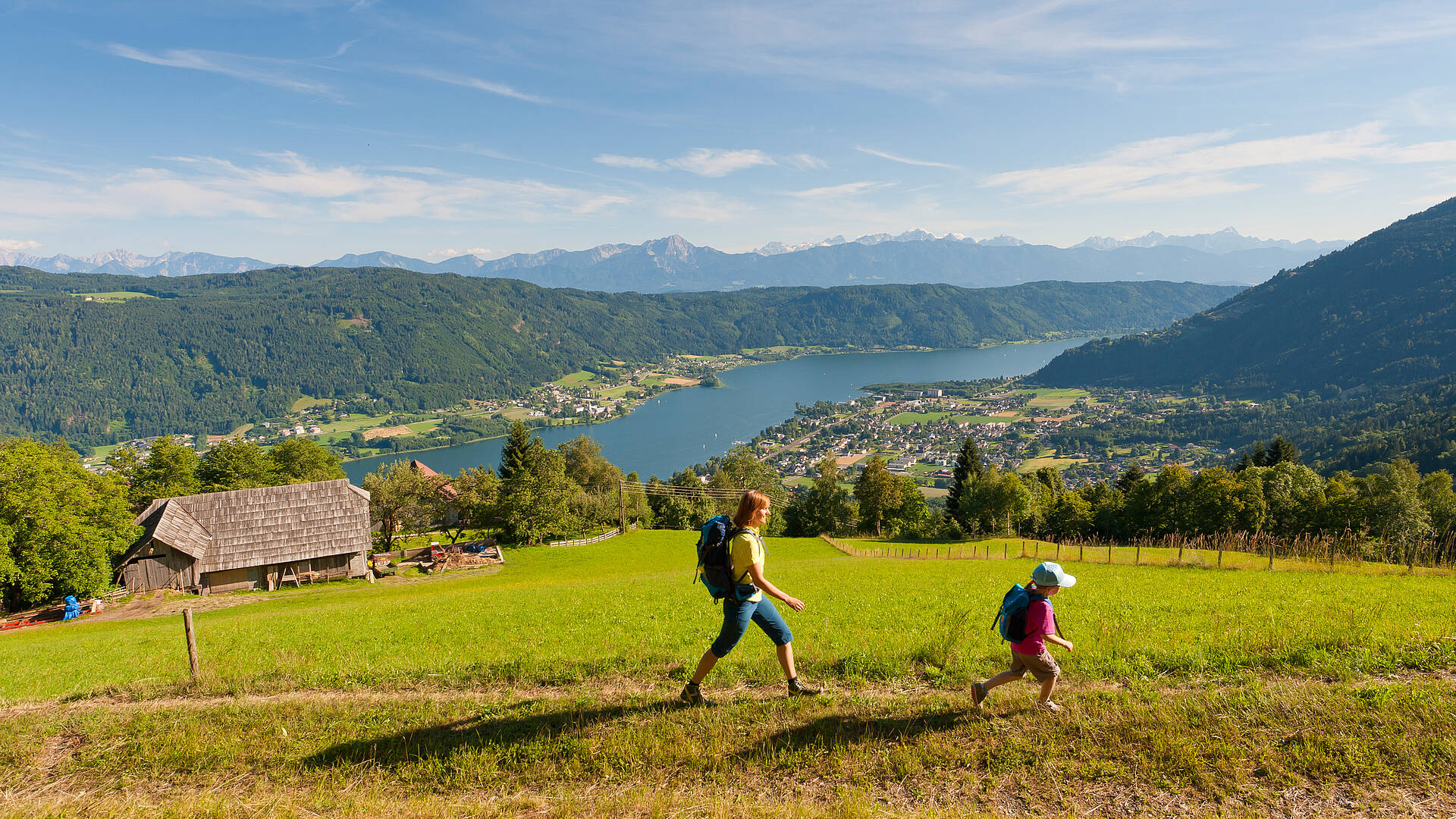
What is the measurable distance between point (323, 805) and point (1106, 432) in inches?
7572

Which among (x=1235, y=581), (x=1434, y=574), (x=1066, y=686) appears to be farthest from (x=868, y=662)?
(x=1434, y=574)

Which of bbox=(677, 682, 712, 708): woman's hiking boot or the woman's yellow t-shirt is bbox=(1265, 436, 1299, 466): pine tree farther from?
the woman's yellow t-shirt

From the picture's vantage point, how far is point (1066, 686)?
704 cm

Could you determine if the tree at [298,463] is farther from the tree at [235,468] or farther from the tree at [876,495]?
the tree at [876,495]

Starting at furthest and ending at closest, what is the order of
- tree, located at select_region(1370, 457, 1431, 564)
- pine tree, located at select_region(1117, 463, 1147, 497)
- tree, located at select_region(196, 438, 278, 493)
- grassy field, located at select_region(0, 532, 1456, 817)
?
pine tree, located at select_region(1117, 463, 1147, 497) → tree, located at select_region(196, 438, 278, 493) → tree, located at select_region(1370, 457, 1431, 564) → grassy field, located at select_region(0, 532, 1456, 817)

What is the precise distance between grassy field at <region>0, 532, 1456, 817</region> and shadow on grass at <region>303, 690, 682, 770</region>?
0.04m

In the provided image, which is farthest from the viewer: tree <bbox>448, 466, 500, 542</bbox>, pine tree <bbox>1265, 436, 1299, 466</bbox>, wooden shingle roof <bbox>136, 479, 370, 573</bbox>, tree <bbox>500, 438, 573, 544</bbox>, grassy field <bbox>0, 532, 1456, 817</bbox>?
pine tree <bbox>1265, 436, 1299, 466</bbox>

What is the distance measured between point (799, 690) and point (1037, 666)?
8.22ft

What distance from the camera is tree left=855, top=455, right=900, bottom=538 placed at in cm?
5469

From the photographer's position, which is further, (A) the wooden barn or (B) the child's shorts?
(A) the wooden barn

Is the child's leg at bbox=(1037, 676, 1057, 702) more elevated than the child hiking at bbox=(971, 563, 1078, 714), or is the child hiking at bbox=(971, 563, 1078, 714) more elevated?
the child hiking at bbox=(971, 563, 1078, 714)

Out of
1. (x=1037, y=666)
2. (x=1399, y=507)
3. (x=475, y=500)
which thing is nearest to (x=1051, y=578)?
(x=1037, y=666)

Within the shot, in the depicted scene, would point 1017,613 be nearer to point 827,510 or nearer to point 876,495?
point 876,495

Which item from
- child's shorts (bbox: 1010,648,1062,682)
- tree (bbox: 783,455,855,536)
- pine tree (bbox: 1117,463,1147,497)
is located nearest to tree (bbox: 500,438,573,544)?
tree (bbox: 783,455,855,536)
